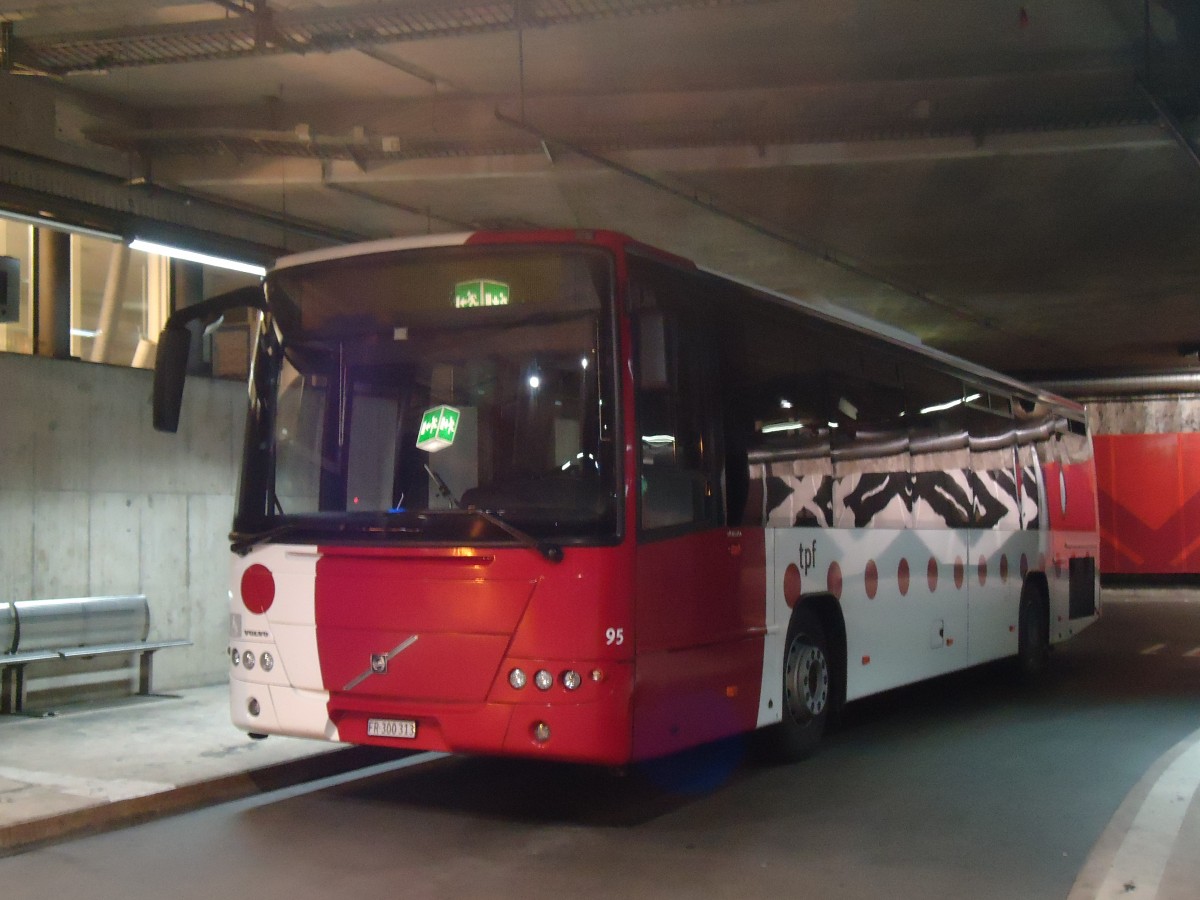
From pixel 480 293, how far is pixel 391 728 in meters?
2.51

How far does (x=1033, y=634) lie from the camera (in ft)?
47.2

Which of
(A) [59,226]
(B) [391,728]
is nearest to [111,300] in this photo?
(A) [59,226]

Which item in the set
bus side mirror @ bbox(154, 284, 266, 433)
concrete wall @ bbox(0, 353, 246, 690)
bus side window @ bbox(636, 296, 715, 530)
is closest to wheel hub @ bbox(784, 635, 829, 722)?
bus side window @ bbox(636, 296, 715, 530)

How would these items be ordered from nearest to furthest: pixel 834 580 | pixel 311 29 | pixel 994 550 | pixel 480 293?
pixel 480 293 < pixel 311 29 < pixel 834 580 < pixel 994 550

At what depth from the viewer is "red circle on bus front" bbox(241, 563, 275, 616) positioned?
7535 millimetres

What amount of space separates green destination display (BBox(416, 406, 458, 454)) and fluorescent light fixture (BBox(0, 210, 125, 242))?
485cm

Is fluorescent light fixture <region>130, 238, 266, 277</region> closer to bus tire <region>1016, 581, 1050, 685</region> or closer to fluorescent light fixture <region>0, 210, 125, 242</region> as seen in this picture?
fluorescent light fixture <region>0, 210, 125, 242</region>

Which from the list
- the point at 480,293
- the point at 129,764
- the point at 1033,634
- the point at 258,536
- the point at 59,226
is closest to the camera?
the point at 480,293

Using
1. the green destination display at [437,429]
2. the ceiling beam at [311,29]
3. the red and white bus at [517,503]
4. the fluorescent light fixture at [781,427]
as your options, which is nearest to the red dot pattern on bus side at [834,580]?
the red and white bus at [517,503]

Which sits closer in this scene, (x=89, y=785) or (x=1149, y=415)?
(x=89, y=785)

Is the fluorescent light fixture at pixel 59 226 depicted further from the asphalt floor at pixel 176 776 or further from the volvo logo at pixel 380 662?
the volvo logo at pixel 380 662

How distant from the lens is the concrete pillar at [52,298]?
446 inches

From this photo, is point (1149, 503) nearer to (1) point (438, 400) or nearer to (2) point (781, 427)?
(2) point (781, 427)

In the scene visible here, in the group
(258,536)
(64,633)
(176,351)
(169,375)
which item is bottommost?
(64,633)
